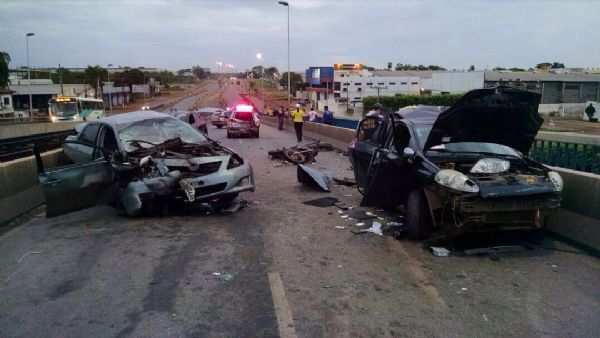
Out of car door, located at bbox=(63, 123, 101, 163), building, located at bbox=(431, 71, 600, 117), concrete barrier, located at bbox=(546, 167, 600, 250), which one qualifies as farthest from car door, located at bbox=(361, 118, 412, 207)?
building, located at bbox=(431, 71, 600, 117)

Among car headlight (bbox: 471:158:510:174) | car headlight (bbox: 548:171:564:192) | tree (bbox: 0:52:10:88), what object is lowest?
car headlight (bbox: 548:171:564:192)

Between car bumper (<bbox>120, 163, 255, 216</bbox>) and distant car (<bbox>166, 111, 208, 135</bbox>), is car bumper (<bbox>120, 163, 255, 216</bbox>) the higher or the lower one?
the lower one

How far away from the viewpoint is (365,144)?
9297 mm

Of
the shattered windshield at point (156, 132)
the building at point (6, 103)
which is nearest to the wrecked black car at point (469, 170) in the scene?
the shattered windshield at point (156, 132)

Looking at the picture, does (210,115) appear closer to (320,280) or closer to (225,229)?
(225,229)

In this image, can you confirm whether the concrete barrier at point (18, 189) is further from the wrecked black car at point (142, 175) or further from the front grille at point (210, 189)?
the front grille at point (210, 189)

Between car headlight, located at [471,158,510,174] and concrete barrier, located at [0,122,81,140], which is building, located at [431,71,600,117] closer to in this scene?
concrete barrier, located at [0,122,81,140]

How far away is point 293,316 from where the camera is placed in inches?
175

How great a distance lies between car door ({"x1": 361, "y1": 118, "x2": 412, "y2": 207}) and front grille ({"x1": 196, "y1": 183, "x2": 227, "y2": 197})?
2367mm

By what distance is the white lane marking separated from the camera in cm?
415

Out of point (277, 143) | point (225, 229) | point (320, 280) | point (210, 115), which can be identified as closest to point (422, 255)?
point (320, 280)

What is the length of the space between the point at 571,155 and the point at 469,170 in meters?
2.89

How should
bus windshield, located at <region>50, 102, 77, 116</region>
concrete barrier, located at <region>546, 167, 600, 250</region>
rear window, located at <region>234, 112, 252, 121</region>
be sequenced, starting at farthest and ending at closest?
bus windshield, located at <region>50, 102, 77, 116</region> → rear window, located at <region>234, 112, 252, 121</region> → concrete barrier, located at <region>546, 167, 600, 250</region>

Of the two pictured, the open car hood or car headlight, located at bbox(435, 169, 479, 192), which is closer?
car headlight, located at bbox(435, 169, 479, 192)
